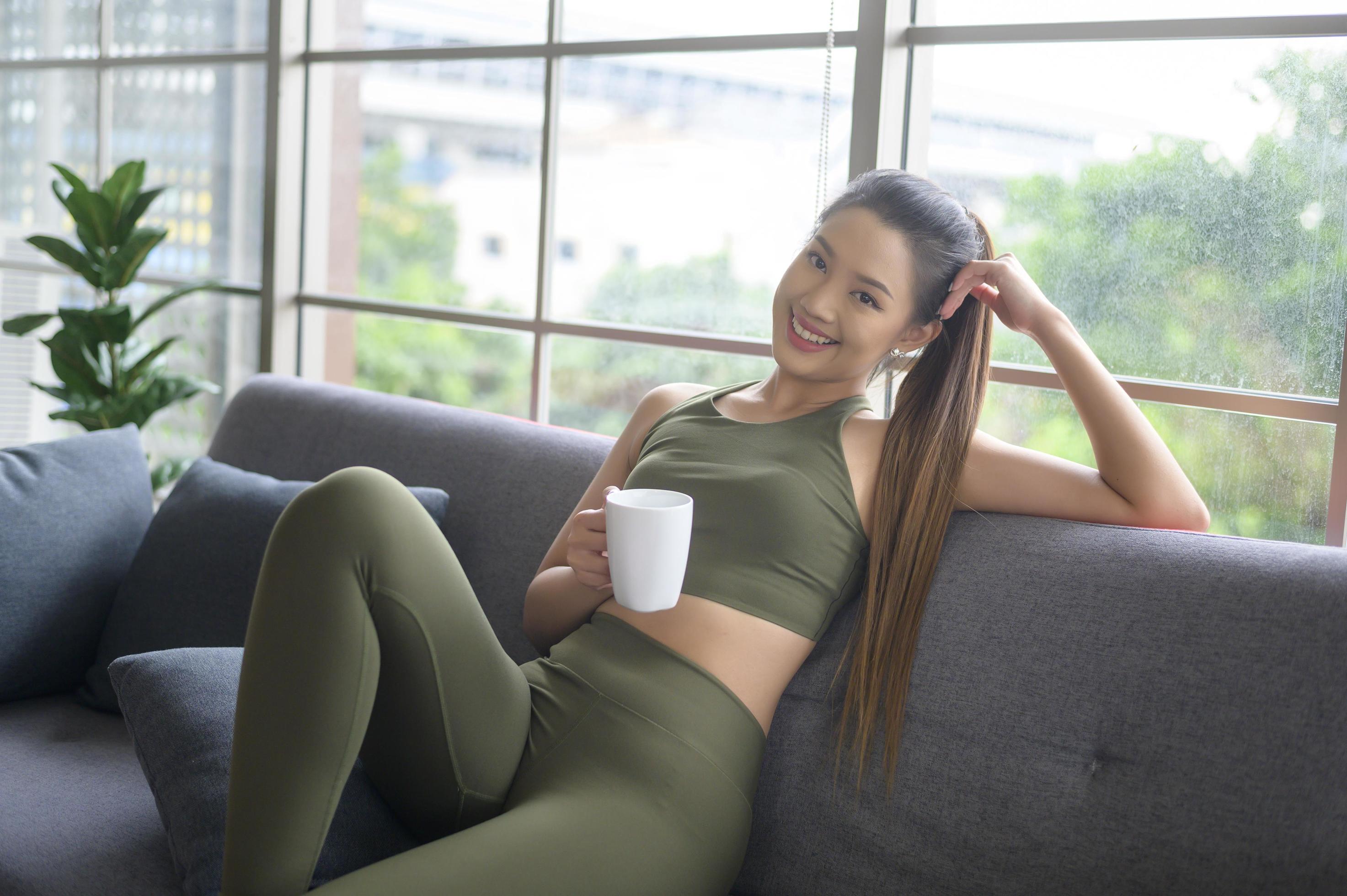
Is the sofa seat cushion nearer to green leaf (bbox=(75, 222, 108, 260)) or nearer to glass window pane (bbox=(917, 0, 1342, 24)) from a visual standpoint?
green leaf (bbox=(75, 222, 108, 260))

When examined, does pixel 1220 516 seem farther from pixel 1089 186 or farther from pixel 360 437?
pixel 360 437

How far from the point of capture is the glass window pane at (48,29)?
3244 millimetres

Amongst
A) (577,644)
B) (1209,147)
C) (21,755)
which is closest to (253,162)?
(21,755)

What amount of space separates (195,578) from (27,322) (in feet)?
4.26

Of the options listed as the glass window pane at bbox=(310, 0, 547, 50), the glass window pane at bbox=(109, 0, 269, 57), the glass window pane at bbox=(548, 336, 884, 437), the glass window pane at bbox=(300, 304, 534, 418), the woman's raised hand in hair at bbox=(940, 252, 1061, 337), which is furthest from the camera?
the glass window pane at bbox=(300, 304, 534, 418)

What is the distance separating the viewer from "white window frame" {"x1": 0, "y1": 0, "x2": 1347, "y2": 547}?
5.33 ft

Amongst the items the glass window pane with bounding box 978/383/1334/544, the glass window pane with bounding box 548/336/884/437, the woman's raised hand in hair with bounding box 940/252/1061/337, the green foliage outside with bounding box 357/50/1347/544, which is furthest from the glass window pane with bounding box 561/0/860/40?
the glass window pane with bounding box 978/383/1334/544

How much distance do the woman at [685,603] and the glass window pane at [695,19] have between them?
2.44 feet

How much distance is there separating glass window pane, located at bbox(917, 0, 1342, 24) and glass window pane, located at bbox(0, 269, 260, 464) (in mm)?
2019

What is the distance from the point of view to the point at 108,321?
2.58 meters

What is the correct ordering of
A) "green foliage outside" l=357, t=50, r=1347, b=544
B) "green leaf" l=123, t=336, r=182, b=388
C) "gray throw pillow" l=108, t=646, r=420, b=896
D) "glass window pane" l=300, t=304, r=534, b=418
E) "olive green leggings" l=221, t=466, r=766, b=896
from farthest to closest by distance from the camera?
"glass window pane" l=300, t=304, r=534, b=418
"green leaf" l=123, t=336, r=182, b=388
"green foliage outside" l=357, t=50, r=1347, b=544
"gray throw pillow" l=108, t=646, r=420, b=896
"olive green leggings" l=221, t=466, r=766, b=896

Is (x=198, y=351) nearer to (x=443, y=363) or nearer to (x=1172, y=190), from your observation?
(x=1172, y=190)

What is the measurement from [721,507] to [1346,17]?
1176 millimetres

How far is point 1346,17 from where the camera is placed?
1.53 metres
